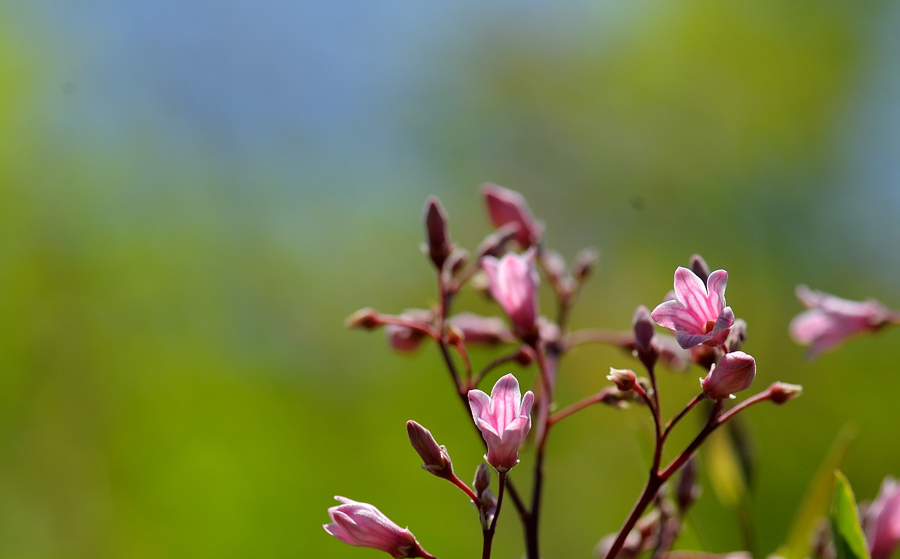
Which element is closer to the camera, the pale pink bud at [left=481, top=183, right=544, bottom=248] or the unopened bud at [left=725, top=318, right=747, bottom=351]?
the unopened bud at [left=725, top=318, right=747, bottom=351]

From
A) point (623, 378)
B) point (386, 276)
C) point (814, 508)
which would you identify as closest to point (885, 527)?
point (814, 508)

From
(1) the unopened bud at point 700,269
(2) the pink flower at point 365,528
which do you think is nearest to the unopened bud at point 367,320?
(2) the pink flower at point 365,528

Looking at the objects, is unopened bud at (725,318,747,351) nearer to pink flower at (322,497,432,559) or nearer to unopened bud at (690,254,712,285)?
unopened bud at (690,254,712,285)

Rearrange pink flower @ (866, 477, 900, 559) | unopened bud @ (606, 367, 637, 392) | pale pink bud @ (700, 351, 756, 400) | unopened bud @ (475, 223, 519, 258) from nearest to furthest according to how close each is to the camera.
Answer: pale pink bud @ (700, 351, 756, 400) < unopened bud @ (606, 367, 637, 392) < pink flower @ (866, 477, 900, 559) < unopened bud @ (475, 223, 519, 258)

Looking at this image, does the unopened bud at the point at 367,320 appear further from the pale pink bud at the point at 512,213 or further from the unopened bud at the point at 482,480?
the unopened bud at the point at 482,480

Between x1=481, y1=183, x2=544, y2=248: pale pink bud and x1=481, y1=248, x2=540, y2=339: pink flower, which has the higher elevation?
x1=481, y1=183, x2=544, y2=248: pale pink bud

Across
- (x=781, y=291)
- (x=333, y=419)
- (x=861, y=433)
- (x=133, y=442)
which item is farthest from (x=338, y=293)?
(x=861, y=433)

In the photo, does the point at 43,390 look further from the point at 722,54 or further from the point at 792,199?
the point at 722,54

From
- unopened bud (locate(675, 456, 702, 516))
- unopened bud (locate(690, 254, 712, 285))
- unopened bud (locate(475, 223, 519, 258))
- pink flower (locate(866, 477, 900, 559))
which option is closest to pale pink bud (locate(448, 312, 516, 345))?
Result: unopened bud (locate(475, 223, 519, 258))
